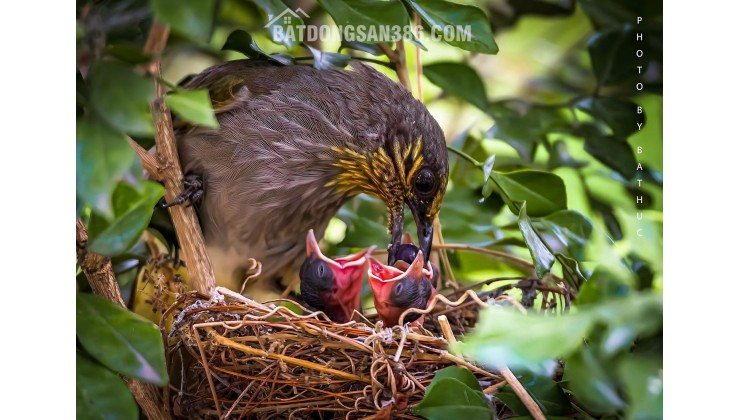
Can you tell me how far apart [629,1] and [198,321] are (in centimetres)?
88

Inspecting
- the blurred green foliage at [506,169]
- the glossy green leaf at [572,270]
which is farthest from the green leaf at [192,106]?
the glossy green leaf at [572,270]

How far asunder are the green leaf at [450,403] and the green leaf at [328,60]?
24.6 inches

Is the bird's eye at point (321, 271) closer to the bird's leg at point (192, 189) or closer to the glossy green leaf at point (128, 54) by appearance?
the bird's leg at point (192, 189)

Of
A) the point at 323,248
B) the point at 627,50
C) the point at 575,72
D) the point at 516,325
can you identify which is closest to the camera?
the point at 516,325

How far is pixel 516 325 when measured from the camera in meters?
0.96

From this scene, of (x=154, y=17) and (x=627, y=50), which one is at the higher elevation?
(x=154, y=17)

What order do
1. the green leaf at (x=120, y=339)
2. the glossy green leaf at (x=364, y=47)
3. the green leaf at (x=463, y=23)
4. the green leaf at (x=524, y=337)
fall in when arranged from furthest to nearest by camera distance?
the glossy green leaf at (x=364, y=47) < the green leaf at (x=463, y=23) < the green leaf at (x=120, y=339) < the green leaf at (x=524, y=337)

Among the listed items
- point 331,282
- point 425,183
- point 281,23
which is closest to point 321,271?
point 331,282

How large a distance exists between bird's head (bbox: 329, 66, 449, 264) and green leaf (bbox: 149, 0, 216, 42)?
583 mm

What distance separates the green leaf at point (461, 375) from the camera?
4.08 feet

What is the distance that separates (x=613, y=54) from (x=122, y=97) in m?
0.90

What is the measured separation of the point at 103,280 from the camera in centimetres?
129

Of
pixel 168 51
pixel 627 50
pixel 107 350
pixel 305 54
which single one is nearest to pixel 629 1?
pixel 627 50

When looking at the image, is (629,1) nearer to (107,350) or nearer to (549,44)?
(549,44)
